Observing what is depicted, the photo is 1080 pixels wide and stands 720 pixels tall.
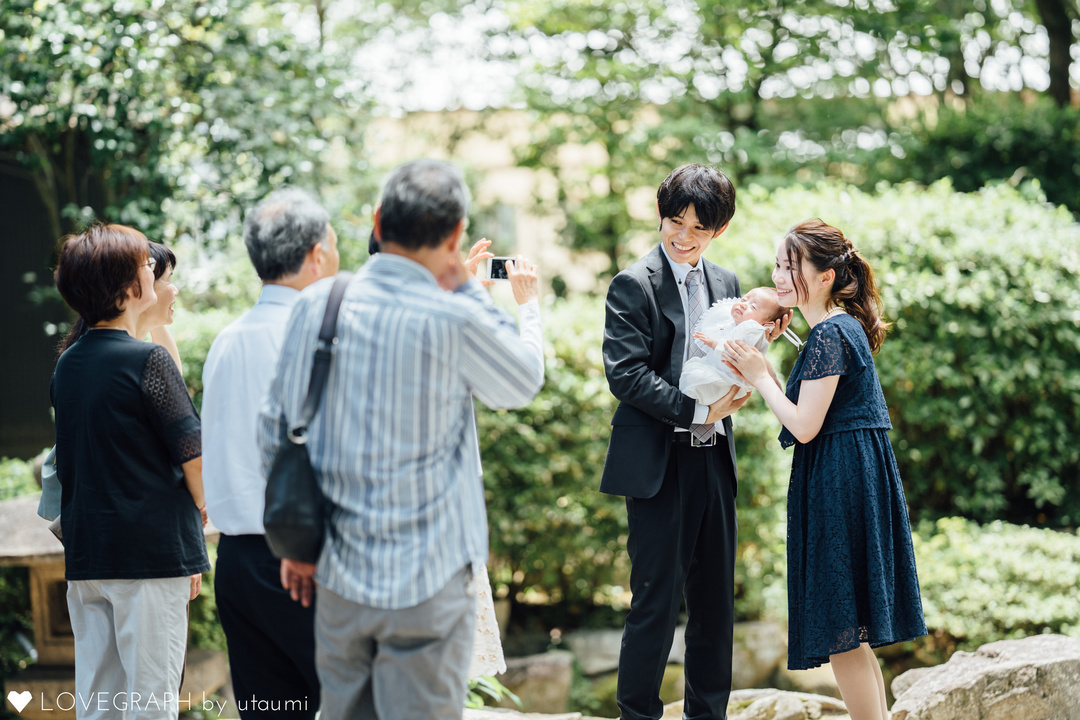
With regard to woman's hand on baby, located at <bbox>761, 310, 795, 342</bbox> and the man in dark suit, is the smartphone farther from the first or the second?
woman's hand on baby, located at <bbox>761, 310, 795, 342</bbox>

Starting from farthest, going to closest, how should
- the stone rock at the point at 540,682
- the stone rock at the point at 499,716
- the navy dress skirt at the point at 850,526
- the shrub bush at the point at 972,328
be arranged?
the shrub bush at the point at 972,328 < the stone rock at the point at 540,682 < the stone rock at the point at 499,716 < the navy dress skirt at the point at 850,526

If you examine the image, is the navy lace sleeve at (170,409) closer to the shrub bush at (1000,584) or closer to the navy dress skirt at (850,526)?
the navy dress skirt at (850,526)

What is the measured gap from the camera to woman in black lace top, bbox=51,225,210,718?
2457 millimetres

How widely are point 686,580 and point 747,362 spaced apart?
864 millimetres

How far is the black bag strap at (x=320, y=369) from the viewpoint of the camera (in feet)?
6.21

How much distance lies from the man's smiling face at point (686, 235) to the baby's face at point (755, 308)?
0.25 m

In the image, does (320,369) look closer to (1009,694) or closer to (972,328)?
(1009,694)

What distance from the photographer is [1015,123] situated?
8734 millimetres

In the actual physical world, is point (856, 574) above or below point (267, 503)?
below

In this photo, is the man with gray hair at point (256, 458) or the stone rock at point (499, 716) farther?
the stone rock at point (499, 716)

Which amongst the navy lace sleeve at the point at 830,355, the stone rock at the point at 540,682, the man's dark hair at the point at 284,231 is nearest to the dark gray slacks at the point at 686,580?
the navy lace sleeve at the point at 830,355

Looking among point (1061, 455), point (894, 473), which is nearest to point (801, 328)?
point (1061, 455)

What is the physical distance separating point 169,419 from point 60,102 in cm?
413

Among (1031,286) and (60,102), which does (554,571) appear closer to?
(1031,286)
